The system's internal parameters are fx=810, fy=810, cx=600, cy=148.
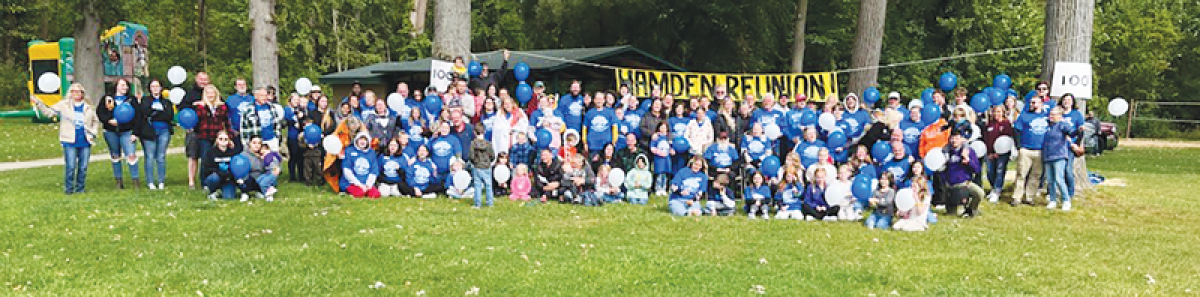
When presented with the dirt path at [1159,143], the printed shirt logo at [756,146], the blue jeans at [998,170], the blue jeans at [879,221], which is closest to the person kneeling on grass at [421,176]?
the printed shirt logo at [756,146]

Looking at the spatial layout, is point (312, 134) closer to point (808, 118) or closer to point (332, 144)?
point (332, 144)

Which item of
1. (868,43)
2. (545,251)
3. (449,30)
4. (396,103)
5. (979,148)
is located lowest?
(545,251)

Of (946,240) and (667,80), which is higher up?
(667,80)

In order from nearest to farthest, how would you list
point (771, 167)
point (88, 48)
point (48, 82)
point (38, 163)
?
point (771, 167) < point (48, 82) < point (38, 163) < point (88, 48)

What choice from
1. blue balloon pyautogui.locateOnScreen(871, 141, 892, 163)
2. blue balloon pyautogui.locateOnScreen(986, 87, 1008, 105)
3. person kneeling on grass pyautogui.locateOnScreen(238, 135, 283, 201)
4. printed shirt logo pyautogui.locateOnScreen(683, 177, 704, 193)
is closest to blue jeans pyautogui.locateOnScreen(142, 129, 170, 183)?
person kneeling on grass pyautogui.locateOnScreen(238, 135, 283, 201)

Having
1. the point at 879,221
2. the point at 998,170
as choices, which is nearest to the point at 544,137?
the point at 879,221

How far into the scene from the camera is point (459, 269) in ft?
19.1

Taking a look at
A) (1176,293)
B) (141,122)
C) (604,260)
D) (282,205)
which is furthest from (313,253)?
(1176,293)

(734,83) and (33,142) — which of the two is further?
(33,142)

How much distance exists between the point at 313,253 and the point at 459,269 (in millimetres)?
1319

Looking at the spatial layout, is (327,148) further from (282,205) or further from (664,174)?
(664,174)

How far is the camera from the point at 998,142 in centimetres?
970

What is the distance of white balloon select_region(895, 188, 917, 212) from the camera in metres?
7.81

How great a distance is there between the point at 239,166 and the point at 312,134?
4.69 ft
